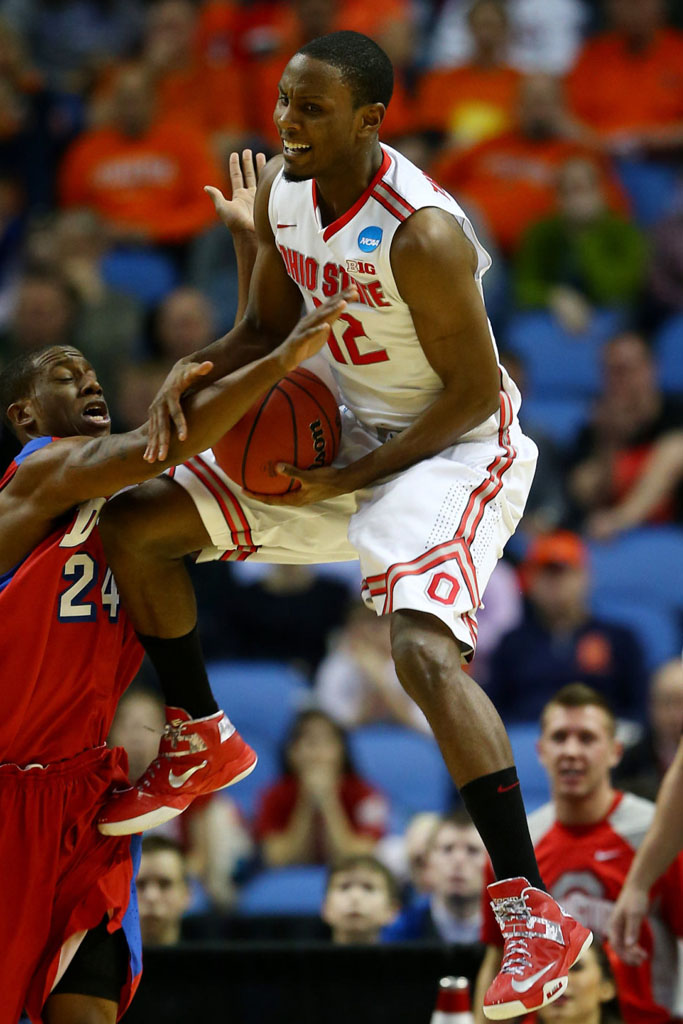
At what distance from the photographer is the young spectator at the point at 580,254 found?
935 centimetres

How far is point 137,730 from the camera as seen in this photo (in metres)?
7.00

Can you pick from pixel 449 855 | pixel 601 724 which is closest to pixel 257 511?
pixel 601 724

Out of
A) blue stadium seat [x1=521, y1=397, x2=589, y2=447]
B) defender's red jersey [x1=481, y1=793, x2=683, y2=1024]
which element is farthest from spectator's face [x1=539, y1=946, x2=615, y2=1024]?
blue stadium seat [x1=521, y1=397, x2=589, y2=447]

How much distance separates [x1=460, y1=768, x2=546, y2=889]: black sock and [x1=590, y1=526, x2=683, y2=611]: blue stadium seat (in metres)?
4.45

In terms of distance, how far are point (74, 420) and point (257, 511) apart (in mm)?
544

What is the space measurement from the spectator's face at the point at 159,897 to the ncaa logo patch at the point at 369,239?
108 inches

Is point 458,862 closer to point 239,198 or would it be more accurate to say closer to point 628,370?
point 239,198

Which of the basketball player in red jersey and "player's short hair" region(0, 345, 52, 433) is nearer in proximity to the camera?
the basketball player in red jersey

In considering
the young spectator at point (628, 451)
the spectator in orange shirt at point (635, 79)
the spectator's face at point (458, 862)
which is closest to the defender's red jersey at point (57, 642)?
the spectator's face at point (458, 862)

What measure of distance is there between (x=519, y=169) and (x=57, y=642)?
649 centimetres

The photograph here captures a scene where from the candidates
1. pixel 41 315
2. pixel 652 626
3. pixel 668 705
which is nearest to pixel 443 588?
pixel 668 705

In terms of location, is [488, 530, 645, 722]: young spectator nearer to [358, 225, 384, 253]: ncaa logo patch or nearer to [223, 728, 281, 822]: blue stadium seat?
[223, 728, 281, 822]: blue stadium seat

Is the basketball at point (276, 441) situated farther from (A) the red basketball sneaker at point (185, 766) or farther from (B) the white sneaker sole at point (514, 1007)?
(B) the white sneaker sole at point (514, 1007)

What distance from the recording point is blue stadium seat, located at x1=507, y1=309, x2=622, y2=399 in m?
9.25
